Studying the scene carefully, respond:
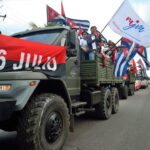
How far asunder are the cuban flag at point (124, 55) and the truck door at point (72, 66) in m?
3.75

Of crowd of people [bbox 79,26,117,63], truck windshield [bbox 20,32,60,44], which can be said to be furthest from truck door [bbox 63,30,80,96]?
crowd of people [bbox 79,26,117,63]

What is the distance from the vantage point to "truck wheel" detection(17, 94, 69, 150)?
5184mm

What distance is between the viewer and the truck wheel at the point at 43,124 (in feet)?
17.0

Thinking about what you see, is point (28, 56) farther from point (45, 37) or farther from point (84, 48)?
point (84, 48)

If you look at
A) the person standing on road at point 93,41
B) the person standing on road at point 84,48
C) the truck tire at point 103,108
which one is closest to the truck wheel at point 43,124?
the person standing on road at point 84,48

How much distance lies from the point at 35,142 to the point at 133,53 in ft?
26.1

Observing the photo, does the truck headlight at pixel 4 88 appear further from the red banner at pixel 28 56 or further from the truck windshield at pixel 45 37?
the truck windshield at pixel 45 37

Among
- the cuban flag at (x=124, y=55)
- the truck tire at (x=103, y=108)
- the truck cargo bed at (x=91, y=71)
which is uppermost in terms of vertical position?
the cuban flag at (x=124, y=55)

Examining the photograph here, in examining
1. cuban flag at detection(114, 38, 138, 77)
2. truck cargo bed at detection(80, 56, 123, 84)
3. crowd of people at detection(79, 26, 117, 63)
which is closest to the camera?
truck cargo bed at detection(80, 56, 123, 84)

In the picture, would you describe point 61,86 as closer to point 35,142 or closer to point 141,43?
point 35,142

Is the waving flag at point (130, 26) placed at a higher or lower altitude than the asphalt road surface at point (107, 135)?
higher

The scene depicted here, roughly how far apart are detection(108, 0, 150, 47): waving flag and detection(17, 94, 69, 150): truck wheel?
21.6ft

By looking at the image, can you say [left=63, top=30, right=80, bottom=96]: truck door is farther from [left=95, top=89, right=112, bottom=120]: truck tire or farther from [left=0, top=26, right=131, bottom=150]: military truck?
[left=95, top=89, right=112, bottom=120]: truck tire

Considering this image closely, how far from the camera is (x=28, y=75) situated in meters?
5.36
